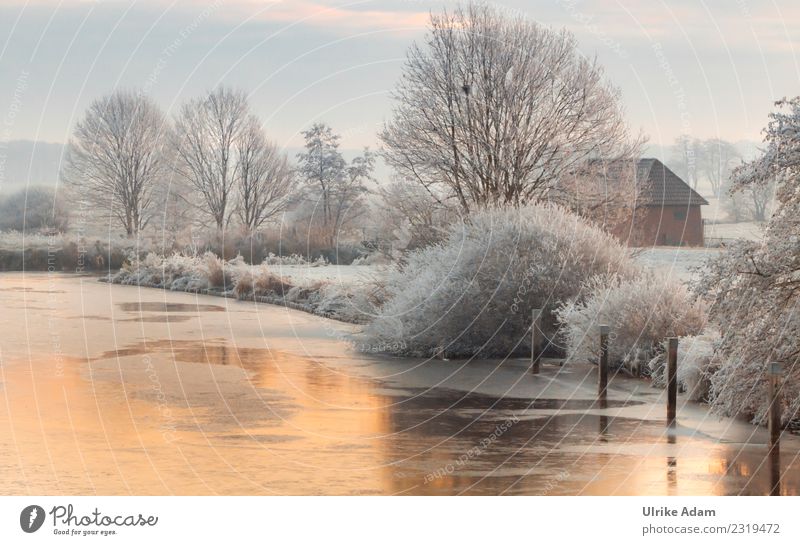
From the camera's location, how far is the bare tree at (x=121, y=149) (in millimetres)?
50781

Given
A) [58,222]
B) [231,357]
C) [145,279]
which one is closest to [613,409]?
[231,357]

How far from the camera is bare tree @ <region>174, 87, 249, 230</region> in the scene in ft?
163

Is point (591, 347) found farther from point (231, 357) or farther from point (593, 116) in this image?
point (593, 116)

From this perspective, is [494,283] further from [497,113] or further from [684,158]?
[684,158]

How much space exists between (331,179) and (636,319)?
2611cm

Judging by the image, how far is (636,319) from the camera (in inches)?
846

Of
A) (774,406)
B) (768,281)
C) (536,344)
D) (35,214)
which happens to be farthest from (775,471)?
(35,214)

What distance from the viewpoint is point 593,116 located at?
3250 centimetres

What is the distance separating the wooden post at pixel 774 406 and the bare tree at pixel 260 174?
35.8m

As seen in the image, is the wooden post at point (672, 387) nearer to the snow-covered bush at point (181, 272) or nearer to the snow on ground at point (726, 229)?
the snow-covered bush at point (181, 272)

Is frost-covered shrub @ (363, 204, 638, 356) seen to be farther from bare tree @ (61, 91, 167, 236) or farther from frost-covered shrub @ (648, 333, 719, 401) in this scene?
bare tree @ (61, 91, 167, 236)

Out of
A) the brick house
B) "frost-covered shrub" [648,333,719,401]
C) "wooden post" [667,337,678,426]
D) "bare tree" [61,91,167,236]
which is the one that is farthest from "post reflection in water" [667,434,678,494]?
"bare tree" [61,91,167,236]

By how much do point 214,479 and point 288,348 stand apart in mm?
12208

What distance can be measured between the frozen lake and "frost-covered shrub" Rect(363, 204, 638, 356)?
1.01 meters
